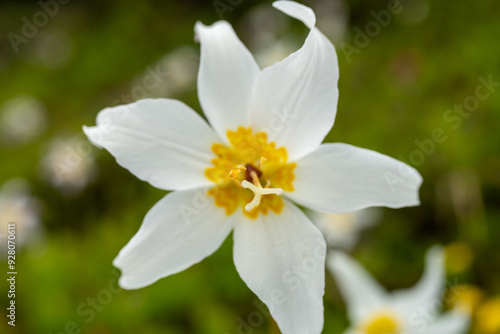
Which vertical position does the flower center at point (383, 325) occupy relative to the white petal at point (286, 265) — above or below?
below

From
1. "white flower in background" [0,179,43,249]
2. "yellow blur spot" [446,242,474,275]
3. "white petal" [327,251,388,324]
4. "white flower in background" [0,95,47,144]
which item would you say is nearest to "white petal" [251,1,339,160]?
"white petal" [327,251,388,324]

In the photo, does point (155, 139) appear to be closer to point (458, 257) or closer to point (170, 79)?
point (458, 257)

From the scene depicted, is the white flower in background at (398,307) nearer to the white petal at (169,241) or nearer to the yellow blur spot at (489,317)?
the yellow blur spot at (489,317)

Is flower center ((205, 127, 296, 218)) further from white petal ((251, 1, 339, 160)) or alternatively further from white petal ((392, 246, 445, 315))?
white petal ((392, 246, 445, 315))

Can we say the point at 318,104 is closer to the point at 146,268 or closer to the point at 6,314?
the point at 146,268

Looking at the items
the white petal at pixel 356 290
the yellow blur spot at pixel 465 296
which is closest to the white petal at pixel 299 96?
the white petal at pixel 356 290
